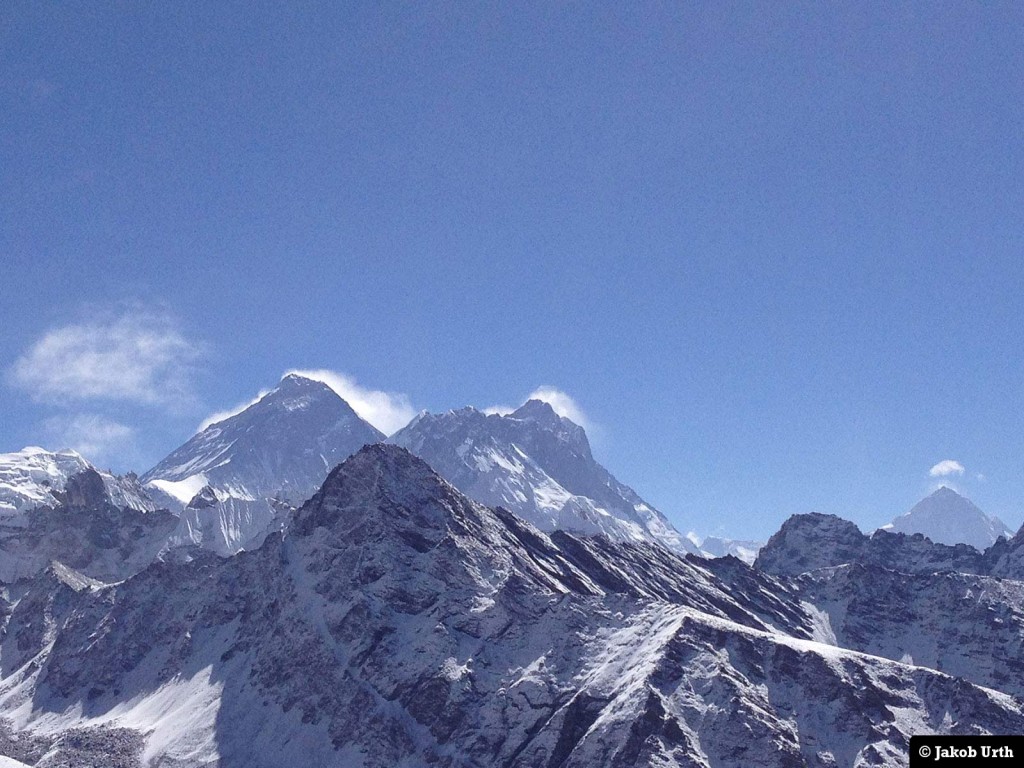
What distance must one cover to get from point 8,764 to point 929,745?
161999 millimetres

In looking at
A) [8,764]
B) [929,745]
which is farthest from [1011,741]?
[8,764]

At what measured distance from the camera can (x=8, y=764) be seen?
195m

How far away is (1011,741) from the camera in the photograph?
99.4 meters

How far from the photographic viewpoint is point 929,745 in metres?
96.6

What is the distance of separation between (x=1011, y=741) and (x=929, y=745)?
29.0ft

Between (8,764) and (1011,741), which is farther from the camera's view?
(8,764)

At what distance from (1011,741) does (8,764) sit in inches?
6561

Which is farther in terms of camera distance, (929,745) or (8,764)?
(8,764)

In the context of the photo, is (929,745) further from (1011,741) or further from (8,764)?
(8,764)
